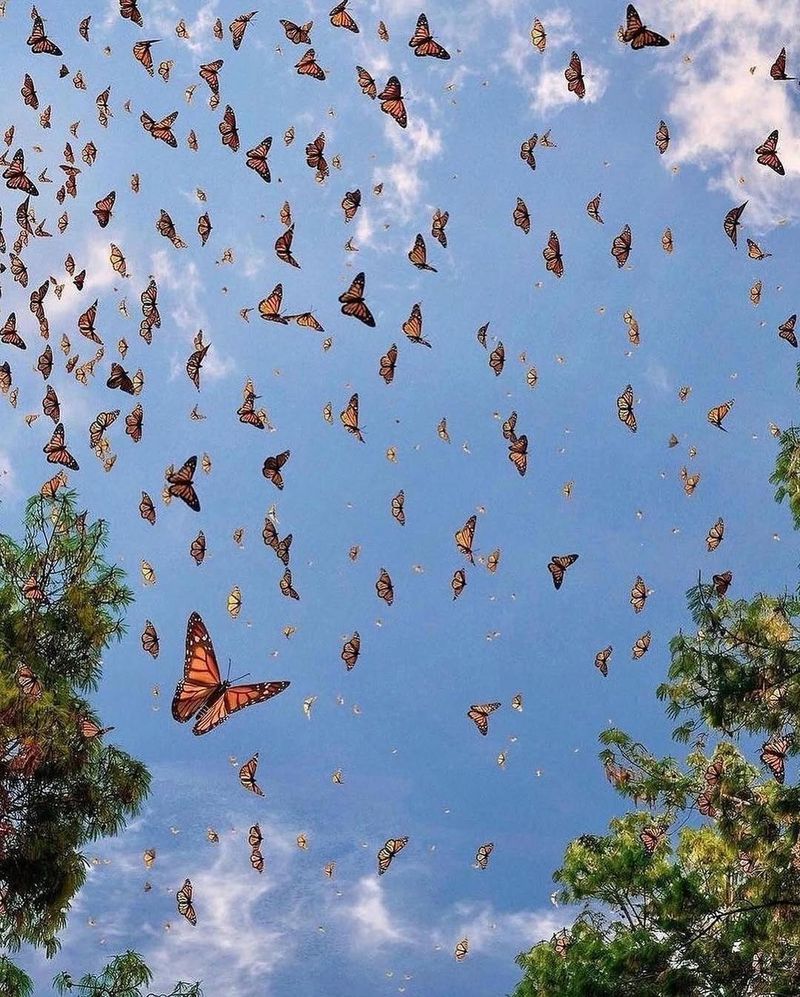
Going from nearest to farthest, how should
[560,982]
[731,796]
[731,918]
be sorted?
[731,796]
[731,918]
[560,982]

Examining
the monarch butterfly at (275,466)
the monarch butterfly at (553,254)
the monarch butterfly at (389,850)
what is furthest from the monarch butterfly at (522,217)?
the monarch butterfly at (389,850)

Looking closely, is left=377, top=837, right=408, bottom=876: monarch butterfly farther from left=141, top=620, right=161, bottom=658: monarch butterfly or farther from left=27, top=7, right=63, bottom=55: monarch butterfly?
left=27, top=7, right=63, bottom=55: monarch butterfly

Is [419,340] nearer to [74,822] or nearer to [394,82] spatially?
[394,82]

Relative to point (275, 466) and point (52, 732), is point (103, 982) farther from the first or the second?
point (275, 466)

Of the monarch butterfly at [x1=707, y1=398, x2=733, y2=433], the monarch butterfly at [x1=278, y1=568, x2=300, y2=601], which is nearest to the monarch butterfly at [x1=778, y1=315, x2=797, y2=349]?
the monarch butterfly at [x1=707, y1=398, x2=733, y2=433]

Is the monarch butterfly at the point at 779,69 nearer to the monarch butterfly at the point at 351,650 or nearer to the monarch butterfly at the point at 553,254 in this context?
the monarch butterfly at the point at 553,254

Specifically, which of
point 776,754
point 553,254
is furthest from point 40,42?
point 776,754

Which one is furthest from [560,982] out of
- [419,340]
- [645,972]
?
[419,340]
